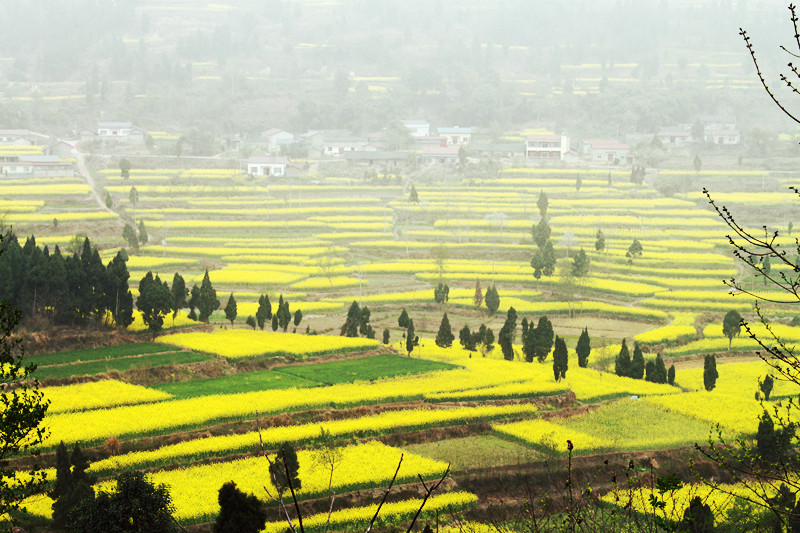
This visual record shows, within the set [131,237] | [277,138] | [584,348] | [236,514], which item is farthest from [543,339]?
[277,138]

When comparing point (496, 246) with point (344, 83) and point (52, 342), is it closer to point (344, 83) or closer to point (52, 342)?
point (52, 342)

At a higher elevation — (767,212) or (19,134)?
(19,134)

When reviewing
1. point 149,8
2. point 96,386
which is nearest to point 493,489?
point 96,386

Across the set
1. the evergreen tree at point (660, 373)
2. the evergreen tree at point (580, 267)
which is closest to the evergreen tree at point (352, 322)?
the evergreen tree at point (660, 373)

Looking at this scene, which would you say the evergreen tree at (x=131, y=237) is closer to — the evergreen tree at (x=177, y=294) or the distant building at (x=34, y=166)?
the evergreen tree at (x=177, y=294)

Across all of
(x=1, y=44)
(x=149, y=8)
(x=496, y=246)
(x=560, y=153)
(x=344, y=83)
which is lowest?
(x=496, y=246)

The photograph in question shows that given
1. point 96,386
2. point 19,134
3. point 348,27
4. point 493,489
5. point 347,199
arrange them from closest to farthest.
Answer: point 493,489
point 96,386
point 347,199
point 19,134
point 348,27

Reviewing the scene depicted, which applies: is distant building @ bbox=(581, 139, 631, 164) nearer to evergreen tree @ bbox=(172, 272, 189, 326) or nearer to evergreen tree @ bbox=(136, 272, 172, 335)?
evergreen tree @ bbox=(172, 272, 189, 326)

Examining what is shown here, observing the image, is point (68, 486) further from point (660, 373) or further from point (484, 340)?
point (660, 373)
